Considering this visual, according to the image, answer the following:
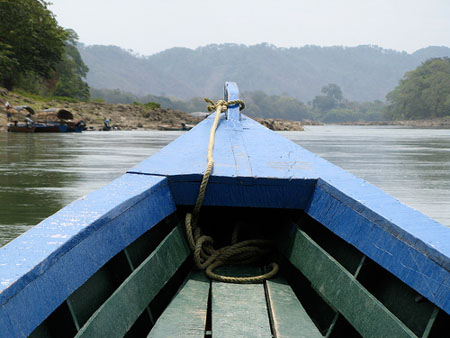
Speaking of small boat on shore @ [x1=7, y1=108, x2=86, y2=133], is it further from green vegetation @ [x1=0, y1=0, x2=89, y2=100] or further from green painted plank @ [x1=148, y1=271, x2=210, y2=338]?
green painted plank @ [x1=148, y1=271, x2=210, y2=338]

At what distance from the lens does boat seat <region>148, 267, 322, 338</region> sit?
5.56ft

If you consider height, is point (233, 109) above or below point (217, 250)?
above

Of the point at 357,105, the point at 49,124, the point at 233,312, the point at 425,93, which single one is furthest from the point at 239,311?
the point at 357,105

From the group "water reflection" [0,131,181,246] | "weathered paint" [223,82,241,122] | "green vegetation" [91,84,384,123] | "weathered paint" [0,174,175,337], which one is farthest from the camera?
"green vegetation" [91,84,384,123]

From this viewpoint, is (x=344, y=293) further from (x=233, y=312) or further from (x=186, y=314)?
(x=186, y=314)

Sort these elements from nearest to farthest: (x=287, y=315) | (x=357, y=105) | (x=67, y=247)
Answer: (x=67, y=247)
(x=287, y=315)
(x=357, y=105)

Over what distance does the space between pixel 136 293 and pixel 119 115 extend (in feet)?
128

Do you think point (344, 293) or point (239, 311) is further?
point (239, 311)

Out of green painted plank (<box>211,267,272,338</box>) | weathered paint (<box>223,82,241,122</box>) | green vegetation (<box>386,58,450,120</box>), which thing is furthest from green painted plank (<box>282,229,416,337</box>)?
green vegetation (<box>386,58,450,120</box>)

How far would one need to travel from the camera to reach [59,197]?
5691 mm

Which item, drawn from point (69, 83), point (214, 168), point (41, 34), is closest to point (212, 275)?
point (214, 168)

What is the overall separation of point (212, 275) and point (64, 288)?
105cm

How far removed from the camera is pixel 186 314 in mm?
1819

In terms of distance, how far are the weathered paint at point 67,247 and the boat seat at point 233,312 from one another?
1.16 ft
